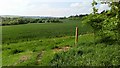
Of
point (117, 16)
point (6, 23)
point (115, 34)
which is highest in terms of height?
point (117, 16)

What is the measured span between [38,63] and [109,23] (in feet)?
17.4

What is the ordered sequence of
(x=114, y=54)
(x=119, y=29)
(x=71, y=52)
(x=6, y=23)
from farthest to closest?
(x=6, y=23)
(x=71, y=52)
(x=114, y=54)
(x=119, y=29)

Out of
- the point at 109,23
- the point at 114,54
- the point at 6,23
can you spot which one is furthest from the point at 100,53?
the point at 6,23

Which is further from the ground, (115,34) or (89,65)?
(115,34)

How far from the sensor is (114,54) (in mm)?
14531

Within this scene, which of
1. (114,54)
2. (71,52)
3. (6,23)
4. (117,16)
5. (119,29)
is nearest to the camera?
(117,16)

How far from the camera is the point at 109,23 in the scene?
11.9 m

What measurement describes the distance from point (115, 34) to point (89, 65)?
1.96m

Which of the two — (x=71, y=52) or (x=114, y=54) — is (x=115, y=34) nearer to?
(x=114, y=54)

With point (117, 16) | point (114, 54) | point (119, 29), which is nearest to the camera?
point (117, 16)

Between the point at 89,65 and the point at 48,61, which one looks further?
the point at 48,61

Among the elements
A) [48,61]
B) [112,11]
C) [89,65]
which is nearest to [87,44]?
[48,61]

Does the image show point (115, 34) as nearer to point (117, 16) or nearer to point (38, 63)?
point (117, 16)

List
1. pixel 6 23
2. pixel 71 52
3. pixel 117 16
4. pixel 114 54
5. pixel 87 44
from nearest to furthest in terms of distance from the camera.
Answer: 1. pixel 117 16
2. pixel 114 54
3. pixel 71 52
4. pixel 87 44
5. pixel 6 23
